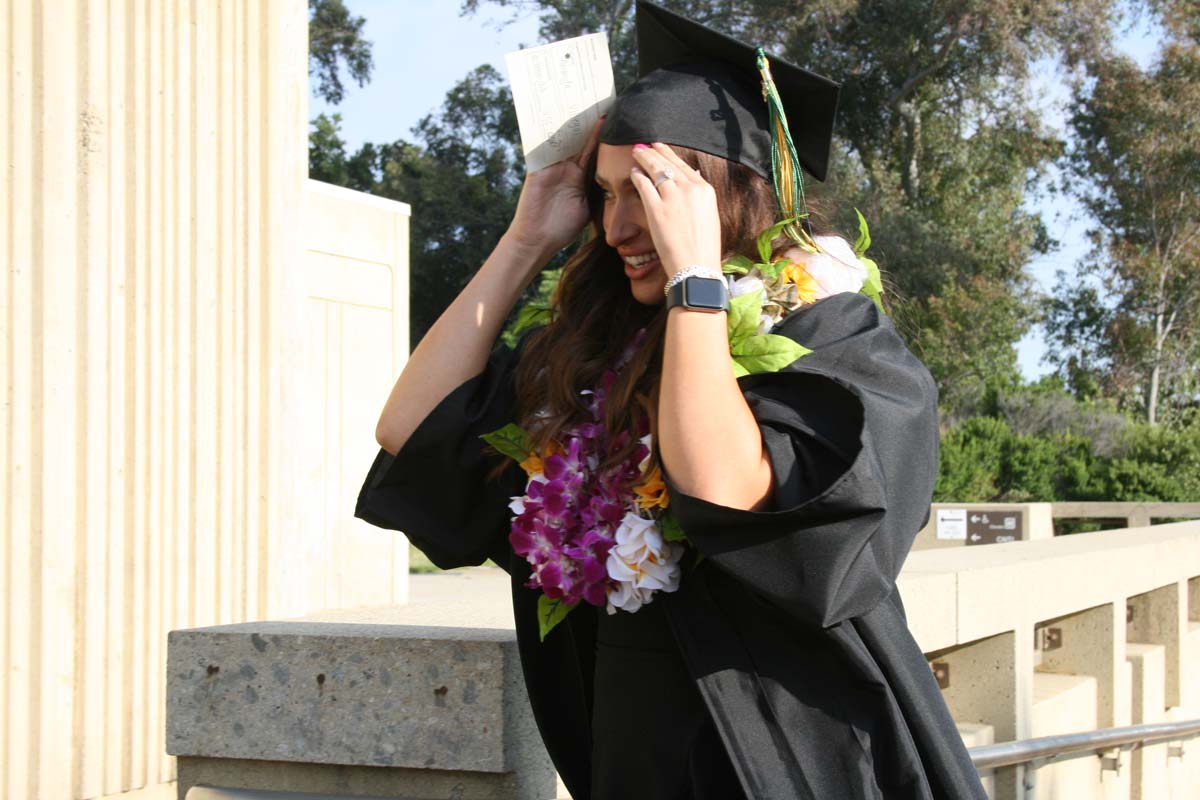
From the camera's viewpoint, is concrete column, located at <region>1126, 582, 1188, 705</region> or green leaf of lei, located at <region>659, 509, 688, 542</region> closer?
green leaf of lei, located at <region>659, 509, 688, 542</region>

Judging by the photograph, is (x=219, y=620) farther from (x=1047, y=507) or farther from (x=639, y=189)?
(x=1047, y=507)

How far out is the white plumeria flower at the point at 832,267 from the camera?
1979 millimetres

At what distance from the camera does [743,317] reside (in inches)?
73.5

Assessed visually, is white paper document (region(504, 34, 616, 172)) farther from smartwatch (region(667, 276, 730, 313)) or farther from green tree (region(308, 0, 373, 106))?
green tree (region(308, 0, 373, 106))

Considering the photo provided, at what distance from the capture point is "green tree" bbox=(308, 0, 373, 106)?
1330 inches

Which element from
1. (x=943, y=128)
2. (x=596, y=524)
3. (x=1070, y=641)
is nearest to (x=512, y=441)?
(x=596, y=524)

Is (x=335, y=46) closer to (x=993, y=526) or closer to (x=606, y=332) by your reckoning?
(x=993, y=526)

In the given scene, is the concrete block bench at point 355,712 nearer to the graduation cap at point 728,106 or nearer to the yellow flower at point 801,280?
the yellow flower at point 801,280

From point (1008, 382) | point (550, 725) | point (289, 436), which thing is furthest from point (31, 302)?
point (1008, 382)

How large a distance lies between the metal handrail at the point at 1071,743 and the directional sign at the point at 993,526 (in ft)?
22.8

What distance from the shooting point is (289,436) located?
6383mm

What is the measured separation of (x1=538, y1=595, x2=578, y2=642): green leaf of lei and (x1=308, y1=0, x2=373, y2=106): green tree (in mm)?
33407

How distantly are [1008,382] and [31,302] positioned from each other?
895 inches

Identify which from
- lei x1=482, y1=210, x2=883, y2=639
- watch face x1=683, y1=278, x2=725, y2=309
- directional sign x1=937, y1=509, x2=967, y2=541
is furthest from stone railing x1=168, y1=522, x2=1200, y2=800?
directional sign x1=937, y1=509, x2=967, y2=541
